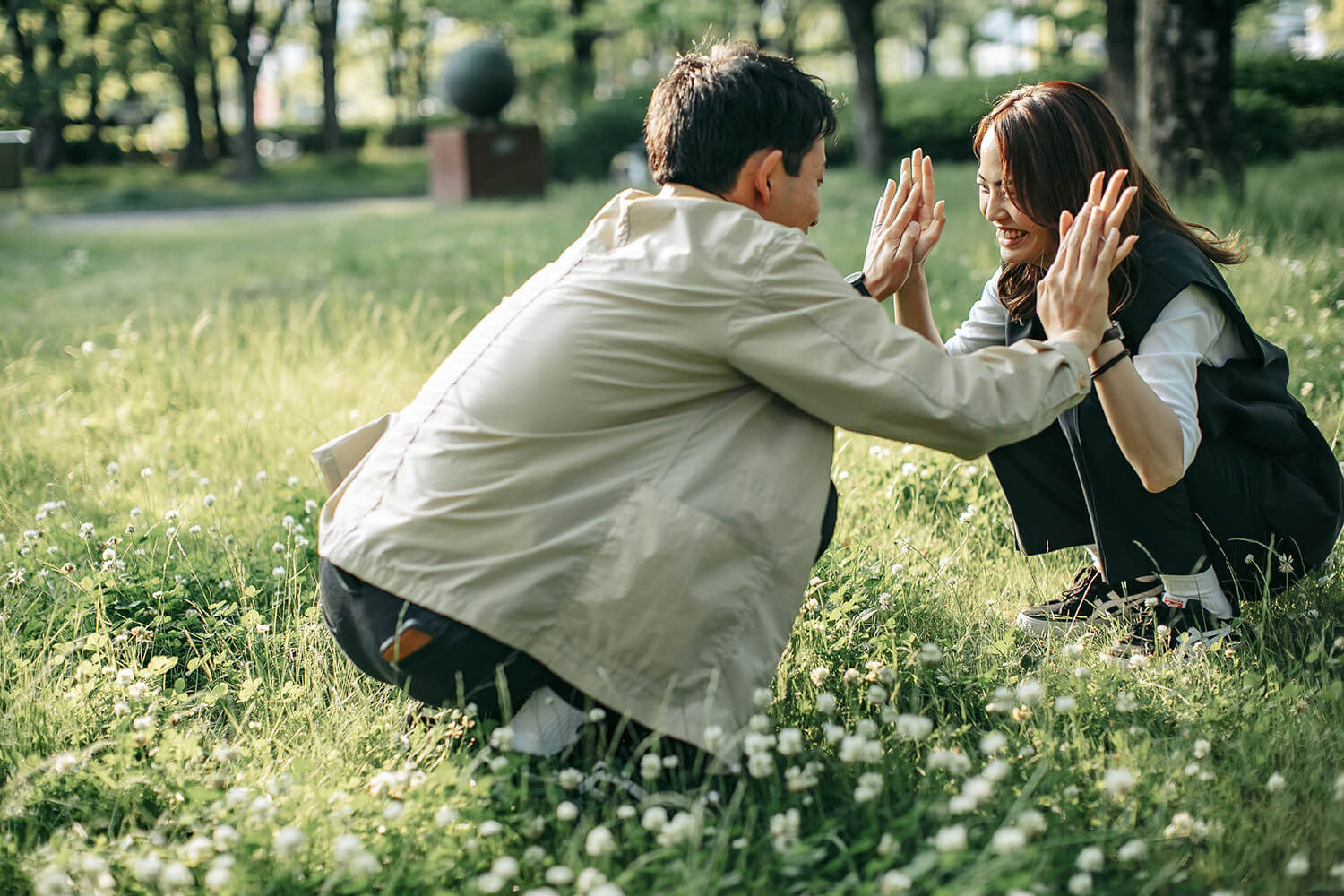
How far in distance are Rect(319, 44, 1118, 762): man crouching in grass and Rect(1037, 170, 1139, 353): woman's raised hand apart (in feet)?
0.21

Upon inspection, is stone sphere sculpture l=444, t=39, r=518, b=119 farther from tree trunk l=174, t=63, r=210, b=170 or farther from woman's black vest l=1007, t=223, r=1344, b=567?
tree trunk l=174, t=63, r=210, b=170

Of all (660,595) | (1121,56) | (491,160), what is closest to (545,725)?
(660,595)

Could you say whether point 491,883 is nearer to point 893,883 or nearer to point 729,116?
point 893,883

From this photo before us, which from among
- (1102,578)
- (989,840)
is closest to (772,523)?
(989,840)

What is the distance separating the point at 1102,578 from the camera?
9.58 feet

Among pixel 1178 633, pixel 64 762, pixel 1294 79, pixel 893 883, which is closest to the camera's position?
pixel 893 883

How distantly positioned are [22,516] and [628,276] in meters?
2.58

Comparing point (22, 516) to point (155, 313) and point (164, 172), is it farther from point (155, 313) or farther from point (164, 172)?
point (164, 172)

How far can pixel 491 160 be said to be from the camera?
15711mm

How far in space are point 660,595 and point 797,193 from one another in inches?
33.7

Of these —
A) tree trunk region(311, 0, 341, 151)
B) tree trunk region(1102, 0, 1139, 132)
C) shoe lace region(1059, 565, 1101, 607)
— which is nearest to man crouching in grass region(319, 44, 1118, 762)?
shoe lace region(1059, 565, 1101, 607)

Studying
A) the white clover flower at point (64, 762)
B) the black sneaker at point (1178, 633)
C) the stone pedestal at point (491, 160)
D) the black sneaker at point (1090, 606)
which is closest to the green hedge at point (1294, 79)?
the stone pedestal at point (491, 160)

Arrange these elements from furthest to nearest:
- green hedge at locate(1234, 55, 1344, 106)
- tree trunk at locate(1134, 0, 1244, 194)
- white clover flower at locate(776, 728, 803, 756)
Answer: green hedge at locate(1234, 55, 1344, 106) < tree trunk at locate(1134, 0, 1244, 194) < white clover flower at locate(776, 728, 803, 756)

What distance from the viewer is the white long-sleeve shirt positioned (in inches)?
98.9
